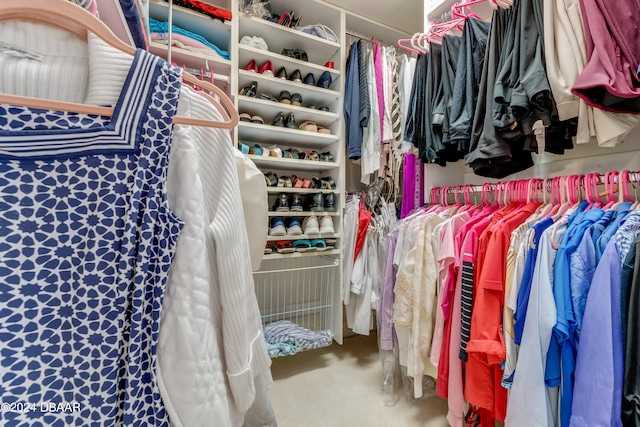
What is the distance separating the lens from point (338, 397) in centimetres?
136

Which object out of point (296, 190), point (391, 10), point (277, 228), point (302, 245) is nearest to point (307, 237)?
point (302, 245)

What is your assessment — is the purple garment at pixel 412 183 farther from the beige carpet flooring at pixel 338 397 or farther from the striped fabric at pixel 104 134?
the striped fabric at pixel 104 134

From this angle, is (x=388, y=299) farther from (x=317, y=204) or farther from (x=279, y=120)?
(x=279, y=120)

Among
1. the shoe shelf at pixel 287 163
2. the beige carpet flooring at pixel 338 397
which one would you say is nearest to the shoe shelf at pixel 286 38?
the shoe shelf at pixel 287 163

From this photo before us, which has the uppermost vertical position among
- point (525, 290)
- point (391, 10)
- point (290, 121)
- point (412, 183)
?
point (391, 10)

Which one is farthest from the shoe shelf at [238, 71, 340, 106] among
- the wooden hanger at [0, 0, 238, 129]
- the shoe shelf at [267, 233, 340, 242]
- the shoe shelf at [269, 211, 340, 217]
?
the wooden hanger at [0, 0, 238, 129]

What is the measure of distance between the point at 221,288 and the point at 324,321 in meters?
1.44

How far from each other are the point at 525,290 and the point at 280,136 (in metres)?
1.38

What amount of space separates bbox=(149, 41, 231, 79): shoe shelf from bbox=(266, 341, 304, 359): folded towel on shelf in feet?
4.68

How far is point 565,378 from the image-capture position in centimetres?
70

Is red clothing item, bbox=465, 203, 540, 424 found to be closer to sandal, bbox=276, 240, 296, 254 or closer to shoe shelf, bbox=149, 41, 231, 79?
sandal, bbox=276, 240, 296, 254

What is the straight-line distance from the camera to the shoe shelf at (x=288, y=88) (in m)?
1.41

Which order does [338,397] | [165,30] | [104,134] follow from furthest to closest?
[338,397] < [165,30] < [104,134]

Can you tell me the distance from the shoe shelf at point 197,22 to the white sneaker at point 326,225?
42.7 inches
